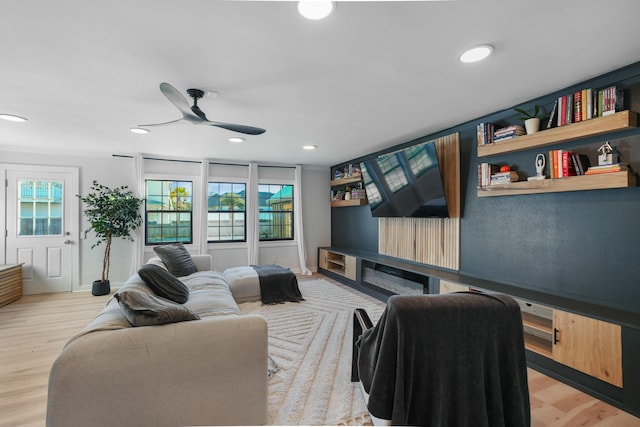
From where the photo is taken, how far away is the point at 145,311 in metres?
1.65

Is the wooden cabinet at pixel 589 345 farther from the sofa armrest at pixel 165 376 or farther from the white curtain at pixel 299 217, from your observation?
the white curtain at pixel 299 217

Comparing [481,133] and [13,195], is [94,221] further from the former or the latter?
[481,133]

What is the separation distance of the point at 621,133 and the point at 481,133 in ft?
3.63

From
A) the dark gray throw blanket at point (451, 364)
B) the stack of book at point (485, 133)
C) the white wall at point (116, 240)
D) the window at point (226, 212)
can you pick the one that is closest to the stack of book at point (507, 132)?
the stack of book at point (485, 133)

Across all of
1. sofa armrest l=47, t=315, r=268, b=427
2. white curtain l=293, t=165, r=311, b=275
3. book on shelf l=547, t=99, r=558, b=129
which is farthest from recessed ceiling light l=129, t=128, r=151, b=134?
book on shelf l=547, t=99, r=558, b=129

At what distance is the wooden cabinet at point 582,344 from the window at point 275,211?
4686 mm

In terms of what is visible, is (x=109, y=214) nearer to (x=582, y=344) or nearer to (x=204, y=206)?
(x=204, y=206)

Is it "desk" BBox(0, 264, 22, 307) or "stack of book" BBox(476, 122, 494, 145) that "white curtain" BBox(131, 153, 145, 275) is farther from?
"stack of book" BBox(476, 122, 494, 145)

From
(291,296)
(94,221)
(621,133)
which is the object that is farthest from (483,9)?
(94,221)

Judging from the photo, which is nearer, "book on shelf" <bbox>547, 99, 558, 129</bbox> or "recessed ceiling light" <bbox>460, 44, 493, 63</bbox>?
"recessed ceiling light" <bbox>460, 44, 493, 63</bbox>

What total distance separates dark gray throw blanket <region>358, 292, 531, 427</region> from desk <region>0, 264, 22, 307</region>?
529cm

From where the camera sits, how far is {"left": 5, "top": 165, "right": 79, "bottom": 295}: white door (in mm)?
4539

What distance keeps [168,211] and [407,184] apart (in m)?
4.37

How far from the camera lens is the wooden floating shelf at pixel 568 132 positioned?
2033 millimetres
